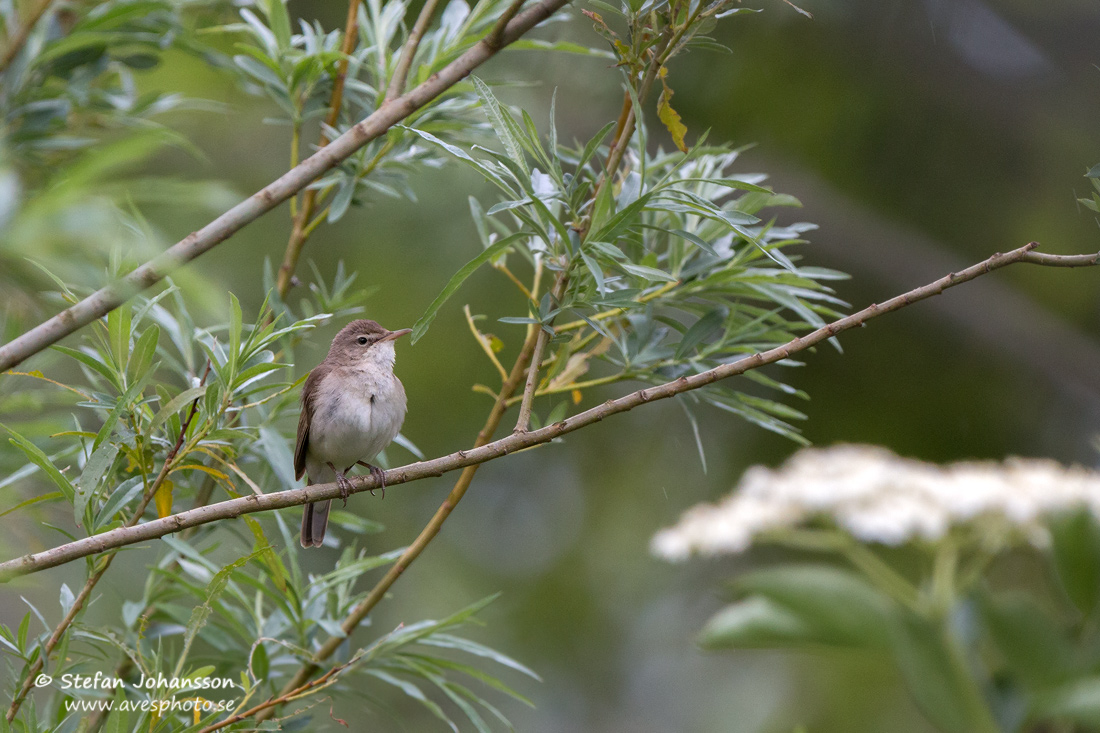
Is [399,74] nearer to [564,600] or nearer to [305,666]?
[305,666]

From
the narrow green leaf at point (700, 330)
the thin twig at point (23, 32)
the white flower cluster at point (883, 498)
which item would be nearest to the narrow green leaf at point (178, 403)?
the thin twig at point (23, 32)

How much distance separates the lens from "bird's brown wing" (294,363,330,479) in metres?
3.15

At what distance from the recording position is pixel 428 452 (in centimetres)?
605

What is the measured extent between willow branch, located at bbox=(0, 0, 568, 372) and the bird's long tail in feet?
4.02

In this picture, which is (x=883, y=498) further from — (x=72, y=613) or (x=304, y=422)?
(x=72, y=613)

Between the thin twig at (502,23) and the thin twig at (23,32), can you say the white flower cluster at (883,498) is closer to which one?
the thin twig at (502,23)

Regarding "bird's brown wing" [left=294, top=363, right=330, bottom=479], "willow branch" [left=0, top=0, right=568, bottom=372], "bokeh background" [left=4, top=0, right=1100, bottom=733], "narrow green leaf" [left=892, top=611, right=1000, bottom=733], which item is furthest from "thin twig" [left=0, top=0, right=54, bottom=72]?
"bokeh background" [left=4, top=0, right=1100, bottom=733]

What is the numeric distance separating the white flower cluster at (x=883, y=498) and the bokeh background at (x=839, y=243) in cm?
290

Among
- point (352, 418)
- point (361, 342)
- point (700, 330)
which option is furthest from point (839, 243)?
point (352, 418)

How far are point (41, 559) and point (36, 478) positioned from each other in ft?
4.08

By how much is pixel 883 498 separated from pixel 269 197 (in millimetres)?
1933

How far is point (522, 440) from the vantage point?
1.83m

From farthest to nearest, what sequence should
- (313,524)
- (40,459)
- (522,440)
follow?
(313,524)
(40,459)
(522,440)

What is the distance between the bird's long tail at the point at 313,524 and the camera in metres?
3.11
